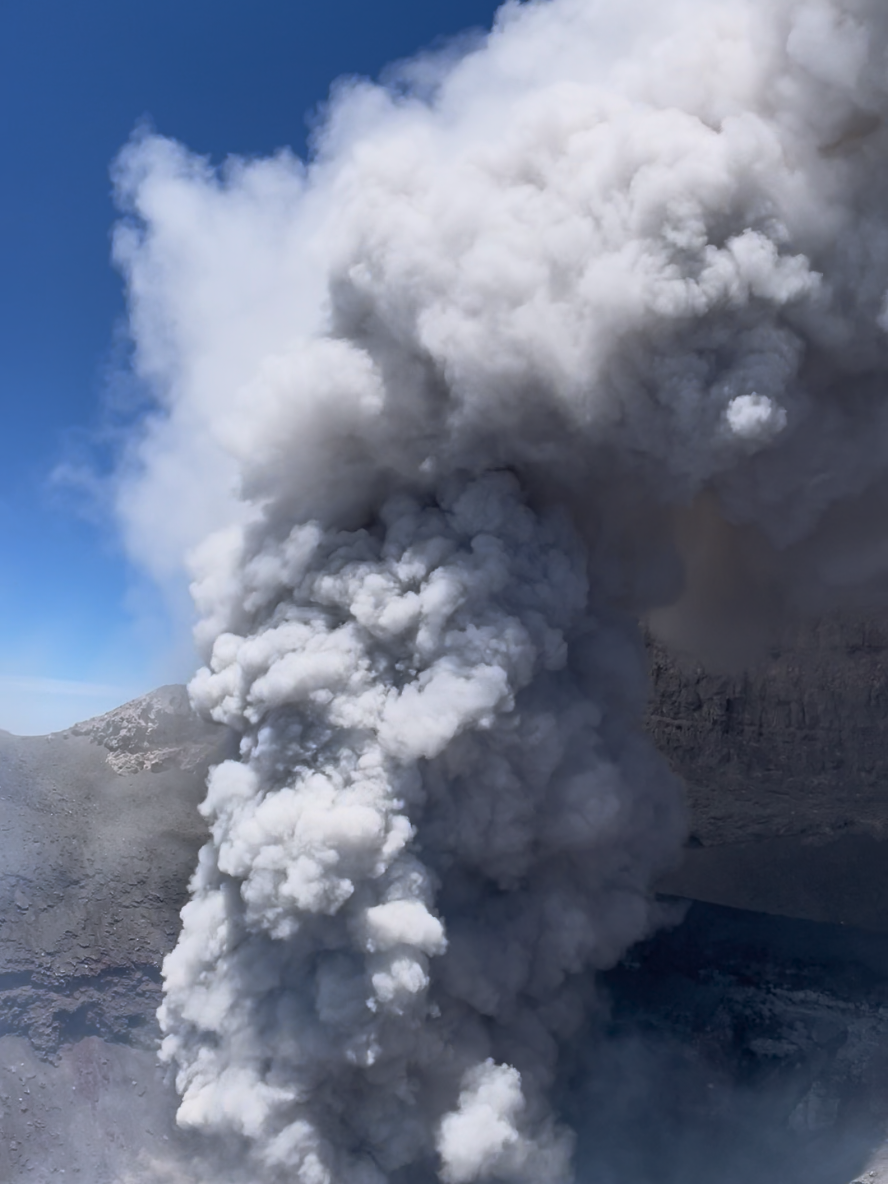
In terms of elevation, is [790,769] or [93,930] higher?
[790,769]

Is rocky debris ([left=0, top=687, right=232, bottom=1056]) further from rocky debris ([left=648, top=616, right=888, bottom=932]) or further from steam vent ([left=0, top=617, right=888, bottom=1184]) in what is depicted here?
rocky debris ([left=648, top=616, right=888, bottom=932])

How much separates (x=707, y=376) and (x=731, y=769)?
10.8 m

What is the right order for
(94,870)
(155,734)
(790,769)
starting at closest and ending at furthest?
1. (94,870)
2. (790,769)
3. (155,734)

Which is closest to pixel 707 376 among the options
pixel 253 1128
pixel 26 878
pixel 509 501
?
pixel 509 501

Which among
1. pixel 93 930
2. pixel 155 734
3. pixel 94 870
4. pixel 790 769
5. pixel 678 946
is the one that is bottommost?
pixel 93 930

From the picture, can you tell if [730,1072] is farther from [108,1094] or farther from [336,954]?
[108,1094]

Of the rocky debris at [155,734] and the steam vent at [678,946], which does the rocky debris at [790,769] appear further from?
the rocky debris at [155,734]

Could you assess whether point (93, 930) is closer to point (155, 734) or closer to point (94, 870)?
point (94, 870)

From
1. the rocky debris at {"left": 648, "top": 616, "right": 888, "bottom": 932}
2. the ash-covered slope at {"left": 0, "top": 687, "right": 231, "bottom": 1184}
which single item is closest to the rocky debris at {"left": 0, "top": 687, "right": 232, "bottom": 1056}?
the ash-covered slope at {"left": 0, "top": 687, "right": 231, "bottom": 1184}

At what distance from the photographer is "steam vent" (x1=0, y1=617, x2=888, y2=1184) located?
14750mm

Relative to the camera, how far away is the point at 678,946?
699 inches

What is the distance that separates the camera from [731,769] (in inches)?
805

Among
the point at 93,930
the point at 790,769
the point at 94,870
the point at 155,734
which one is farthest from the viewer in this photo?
the point at 155,734

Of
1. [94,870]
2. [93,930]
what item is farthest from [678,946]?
[94,870]
